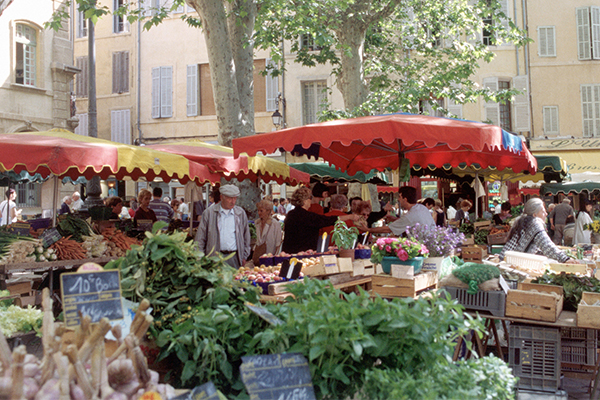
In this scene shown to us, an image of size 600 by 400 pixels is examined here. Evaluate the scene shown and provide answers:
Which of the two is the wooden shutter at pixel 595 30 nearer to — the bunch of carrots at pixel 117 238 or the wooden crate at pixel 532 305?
the bunch of carrots at pixel 117 238

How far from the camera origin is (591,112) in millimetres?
20828

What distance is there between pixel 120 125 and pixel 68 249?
16.6 metres

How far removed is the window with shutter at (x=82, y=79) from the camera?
23062 millimetres

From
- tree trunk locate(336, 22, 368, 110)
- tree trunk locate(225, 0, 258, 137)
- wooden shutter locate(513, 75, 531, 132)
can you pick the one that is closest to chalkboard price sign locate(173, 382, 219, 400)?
tree trunk locate(225, 0, 258, 137)

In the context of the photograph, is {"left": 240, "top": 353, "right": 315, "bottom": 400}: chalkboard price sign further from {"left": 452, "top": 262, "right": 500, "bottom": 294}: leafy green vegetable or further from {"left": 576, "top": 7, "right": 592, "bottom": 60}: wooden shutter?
{"left": 576, "top": 7, "right": 592, "bottom": 60}: wooden shutter

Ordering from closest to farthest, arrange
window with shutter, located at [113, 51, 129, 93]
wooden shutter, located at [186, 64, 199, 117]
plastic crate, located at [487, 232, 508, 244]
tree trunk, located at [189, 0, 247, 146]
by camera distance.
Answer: tree trunk, located at [189, 0, 247, 146] < plastic crate, located at [487, 232, 508, 244] < wooden shutter, located at [186, 64, 199, 117] < window with shutter, located at [113, 51, 129, 93]

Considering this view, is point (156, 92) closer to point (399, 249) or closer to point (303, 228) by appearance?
point (303, 228)

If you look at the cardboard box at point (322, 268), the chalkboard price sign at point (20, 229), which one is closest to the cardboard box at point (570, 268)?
the cardboard box at point (322, 268)

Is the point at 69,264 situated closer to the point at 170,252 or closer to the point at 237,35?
the point at 170,252

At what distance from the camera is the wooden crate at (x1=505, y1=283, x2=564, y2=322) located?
388cm

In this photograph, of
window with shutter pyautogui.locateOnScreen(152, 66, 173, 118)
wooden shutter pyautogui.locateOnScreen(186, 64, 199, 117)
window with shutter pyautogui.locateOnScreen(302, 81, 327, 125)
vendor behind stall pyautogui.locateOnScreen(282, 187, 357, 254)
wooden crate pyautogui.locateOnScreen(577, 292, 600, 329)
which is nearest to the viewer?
wooden crate pyautogui.locateOnScreen(577, 292, 600, 329)

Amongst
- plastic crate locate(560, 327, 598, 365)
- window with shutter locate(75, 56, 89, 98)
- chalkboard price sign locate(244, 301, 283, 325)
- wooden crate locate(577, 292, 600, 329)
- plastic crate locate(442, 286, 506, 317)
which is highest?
window with shutter locate(75, 56, 89, 98)

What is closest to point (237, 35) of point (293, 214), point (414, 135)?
point (293, 214)

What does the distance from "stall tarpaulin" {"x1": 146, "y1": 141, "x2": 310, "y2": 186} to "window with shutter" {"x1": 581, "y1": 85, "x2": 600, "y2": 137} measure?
16.0 metres
